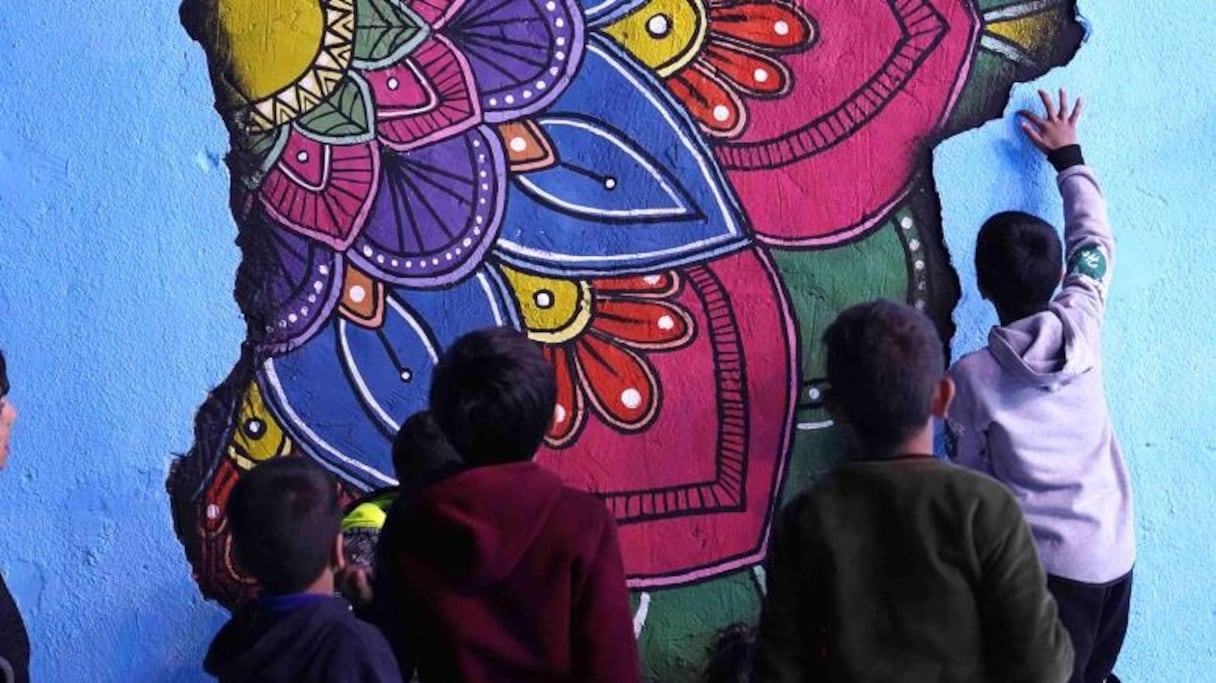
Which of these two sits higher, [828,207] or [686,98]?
[686,98]

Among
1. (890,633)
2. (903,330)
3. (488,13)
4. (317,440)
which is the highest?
(488,13)

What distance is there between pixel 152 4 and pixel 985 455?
6.77 ft

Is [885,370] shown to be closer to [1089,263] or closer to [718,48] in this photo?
[1089,263]

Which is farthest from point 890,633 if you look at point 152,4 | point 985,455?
point 152,4

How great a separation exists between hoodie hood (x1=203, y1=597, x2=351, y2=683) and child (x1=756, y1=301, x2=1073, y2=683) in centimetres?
71

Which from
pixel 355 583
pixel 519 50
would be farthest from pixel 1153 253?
pixel 355 583

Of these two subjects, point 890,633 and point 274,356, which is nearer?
point 890,633

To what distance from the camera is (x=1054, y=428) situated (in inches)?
95.5

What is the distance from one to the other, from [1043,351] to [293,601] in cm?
144

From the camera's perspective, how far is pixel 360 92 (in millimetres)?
2893

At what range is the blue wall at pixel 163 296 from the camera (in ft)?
9.18

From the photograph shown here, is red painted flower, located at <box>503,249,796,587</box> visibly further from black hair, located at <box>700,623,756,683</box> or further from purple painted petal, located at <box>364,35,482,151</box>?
purple painted petal, located at <box>364,35,482,151</box>

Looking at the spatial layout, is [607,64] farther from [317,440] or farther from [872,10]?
[317,440]

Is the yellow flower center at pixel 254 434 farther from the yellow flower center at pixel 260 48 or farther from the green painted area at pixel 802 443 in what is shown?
the green painted area at pixel 802 443
